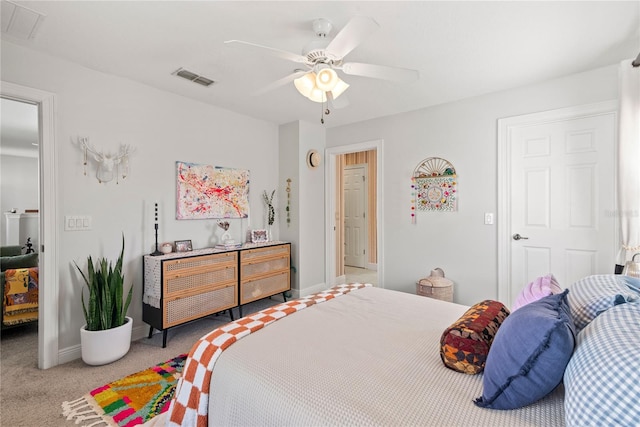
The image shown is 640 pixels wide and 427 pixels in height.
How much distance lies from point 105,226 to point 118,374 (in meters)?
1.22

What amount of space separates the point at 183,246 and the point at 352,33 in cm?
258

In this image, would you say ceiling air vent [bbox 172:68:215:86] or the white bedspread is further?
ceiling air vent [bbox 172:68:215:86]

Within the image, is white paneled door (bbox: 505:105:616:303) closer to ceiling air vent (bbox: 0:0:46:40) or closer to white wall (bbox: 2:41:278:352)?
white wall (bbox: 2:41:278:352)

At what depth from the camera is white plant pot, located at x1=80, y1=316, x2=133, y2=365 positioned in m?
2.31

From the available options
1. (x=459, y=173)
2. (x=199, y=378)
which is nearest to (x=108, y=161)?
(x=199, y=378)

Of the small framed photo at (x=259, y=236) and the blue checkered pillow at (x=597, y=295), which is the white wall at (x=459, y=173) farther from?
the blue checkered pillow at (x=597, y=295)

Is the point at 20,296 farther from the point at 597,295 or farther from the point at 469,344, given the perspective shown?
the point at 597,295

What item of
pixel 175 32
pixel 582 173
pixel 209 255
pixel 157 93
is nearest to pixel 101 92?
pixel 157 93

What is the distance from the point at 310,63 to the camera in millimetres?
1866

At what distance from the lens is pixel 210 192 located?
3453 millimetres

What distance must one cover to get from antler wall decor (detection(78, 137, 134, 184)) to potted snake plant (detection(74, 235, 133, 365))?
0.74 m

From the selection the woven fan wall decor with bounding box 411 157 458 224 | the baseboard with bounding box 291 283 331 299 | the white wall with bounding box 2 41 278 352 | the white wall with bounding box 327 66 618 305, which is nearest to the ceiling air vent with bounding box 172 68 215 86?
the white wall with bounding box 2 41 278 352

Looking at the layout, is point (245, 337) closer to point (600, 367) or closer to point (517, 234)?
point (600, 367)

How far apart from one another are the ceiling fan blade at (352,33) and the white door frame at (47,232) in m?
2.24
